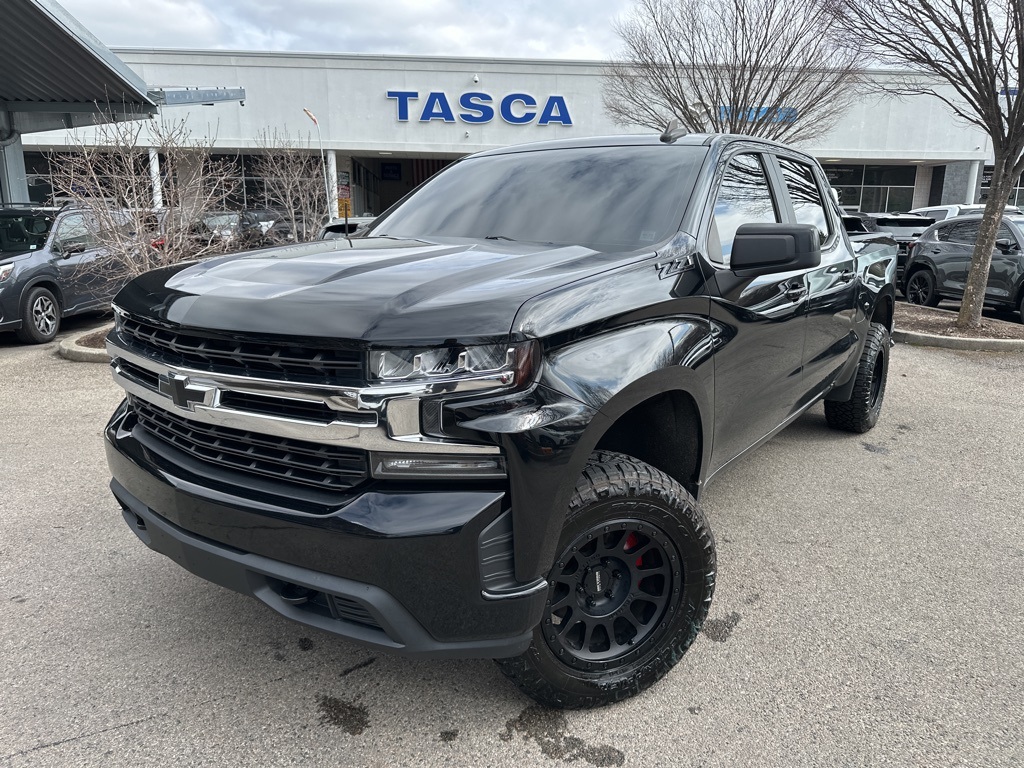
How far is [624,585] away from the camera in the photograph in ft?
7.70

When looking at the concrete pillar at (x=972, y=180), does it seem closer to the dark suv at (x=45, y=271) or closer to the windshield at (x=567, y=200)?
the dark suv at (x=45, y=271)

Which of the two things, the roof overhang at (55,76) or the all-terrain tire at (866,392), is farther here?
the roof overhang at (55,76)

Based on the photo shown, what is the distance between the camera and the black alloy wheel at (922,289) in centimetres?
1171

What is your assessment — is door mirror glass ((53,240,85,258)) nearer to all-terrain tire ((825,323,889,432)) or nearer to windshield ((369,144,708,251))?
windshield ((369,144,708,251))

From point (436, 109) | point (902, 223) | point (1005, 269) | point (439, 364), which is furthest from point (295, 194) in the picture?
point (439, 364)

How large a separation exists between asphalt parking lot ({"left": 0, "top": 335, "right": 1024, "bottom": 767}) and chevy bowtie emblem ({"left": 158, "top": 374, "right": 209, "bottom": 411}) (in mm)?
1024

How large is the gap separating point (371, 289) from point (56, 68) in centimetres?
1327

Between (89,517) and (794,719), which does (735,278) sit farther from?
(89,517)

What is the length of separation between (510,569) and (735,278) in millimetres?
1537

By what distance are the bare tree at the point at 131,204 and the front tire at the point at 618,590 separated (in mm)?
7570

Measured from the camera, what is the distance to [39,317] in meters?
8.51

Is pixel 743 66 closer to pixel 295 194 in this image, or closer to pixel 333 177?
pixel 295 194

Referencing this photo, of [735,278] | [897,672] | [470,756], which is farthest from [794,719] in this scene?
[735,278]

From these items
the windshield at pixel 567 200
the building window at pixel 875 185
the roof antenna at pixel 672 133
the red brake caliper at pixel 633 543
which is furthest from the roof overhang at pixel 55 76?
the building window at pixel 875 185
